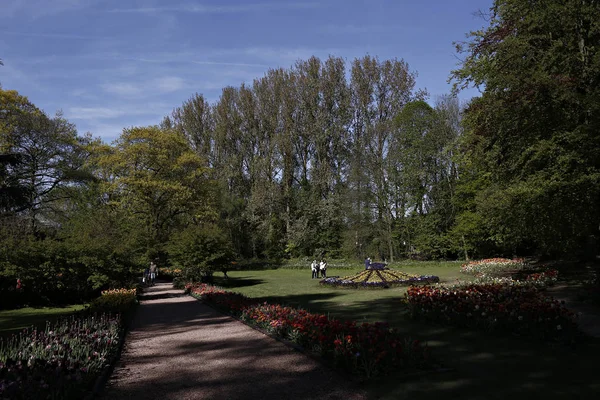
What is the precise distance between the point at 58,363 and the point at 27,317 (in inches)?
388

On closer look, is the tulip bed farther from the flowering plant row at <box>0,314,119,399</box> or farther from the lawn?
the lawn

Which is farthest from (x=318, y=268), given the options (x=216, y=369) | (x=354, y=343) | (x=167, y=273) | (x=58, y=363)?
(x=58, y=363)

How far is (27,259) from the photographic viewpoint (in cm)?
1591

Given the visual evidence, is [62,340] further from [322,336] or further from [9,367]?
[322,336]

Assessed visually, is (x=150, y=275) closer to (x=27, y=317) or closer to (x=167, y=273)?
(x=167, y=273)

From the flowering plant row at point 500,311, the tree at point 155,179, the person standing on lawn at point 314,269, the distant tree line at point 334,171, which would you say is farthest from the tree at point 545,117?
the tree at point 155,179

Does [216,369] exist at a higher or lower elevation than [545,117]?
lower

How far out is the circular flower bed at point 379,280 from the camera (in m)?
19.7

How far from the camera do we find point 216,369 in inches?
270

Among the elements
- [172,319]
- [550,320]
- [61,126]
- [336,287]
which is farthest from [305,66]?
[550,320]

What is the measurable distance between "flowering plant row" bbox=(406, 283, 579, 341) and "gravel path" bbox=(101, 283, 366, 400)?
166 inches

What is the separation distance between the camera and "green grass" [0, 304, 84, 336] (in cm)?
1127

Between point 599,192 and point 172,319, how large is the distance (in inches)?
530

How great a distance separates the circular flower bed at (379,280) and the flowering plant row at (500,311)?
295 inches
